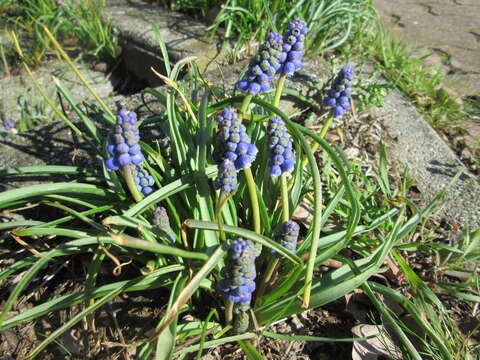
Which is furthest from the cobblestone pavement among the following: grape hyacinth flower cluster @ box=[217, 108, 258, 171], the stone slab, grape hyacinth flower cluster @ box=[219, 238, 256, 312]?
grape hyacinth flower cluster @ box=[219, 238, 256, 312]

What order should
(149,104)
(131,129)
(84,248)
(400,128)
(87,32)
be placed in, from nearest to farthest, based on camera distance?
1. (131,129)
2. (84,248)
3. (149,104)
4. (400,128)
5. (87,32)

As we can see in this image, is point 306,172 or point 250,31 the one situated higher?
point 250,31

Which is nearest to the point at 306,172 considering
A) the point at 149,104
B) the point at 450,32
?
the point at 149,104

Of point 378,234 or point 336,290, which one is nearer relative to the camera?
point 336,290

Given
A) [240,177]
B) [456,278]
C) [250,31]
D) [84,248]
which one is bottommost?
[456,278]

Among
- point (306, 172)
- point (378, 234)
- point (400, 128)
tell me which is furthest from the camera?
point (400, 128)

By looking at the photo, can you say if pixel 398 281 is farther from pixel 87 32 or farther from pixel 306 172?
pixel 87 32

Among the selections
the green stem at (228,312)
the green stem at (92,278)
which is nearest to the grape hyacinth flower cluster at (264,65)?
the green stem at (228,312)
